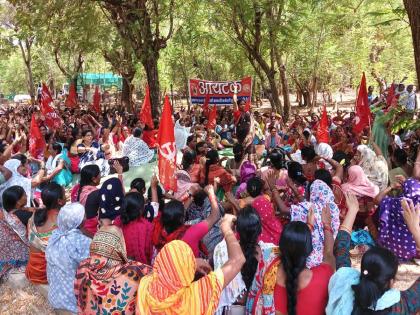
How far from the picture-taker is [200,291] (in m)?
2.49

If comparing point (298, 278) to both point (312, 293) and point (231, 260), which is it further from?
point (231, 260)

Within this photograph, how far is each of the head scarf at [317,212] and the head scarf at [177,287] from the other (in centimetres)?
84

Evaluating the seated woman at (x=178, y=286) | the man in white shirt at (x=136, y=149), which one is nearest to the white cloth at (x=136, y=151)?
the man in white shirt at (x=136, y=149)

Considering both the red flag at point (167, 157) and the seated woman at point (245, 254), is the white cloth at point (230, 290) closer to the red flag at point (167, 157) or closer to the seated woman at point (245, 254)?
the seated woman at point (245, 254)

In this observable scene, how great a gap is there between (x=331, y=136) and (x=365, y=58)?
51.6 ft

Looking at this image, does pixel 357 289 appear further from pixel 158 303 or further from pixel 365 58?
pixel 365 58

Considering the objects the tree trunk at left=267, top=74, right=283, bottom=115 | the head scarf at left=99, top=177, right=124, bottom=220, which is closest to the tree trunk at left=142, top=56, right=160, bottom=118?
the tree trunk at left=267, top=74, right=283, bottom=115

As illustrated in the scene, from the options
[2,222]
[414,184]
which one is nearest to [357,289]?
[414,184]

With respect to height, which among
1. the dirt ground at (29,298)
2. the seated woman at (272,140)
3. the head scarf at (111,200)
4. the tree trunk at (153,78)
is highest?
the tree trunk at (153,78)

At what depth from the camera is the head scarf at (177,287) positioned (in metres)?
2.37

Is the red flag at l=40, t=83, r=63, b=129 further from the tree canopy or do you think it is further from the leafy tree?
the leafy tree

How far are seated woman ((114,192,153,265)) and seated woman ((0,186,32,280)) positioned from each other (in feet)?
4.38

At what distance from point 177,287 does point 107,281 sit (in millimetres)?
661

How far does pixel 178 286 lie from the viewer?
2.40 meters
